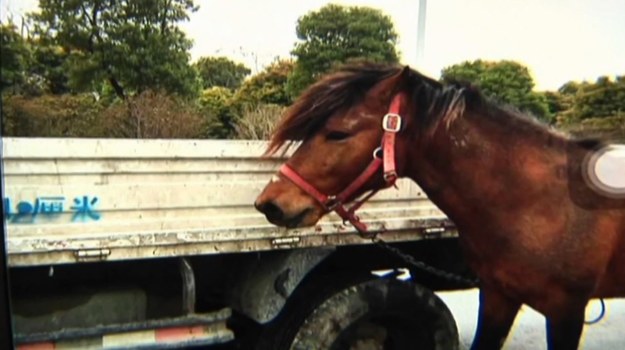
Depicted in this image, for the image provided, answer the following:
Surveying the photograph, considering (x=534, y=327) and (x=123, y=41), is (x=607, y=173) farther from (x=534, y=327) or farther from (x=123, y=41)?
(x=123, y=41)

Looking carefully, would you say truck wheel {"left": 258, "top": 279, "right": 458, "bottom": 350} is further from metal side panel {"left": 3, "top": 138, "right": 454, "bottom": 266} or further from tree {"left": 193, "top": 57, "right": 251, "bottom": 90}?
tree {"left": 193, "top": 57, "right": 251, "bottom": 90}

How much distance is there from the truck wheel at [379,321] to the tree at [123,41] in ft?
3.25

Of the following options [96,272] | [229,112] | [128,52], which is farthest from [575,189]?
[96,272]

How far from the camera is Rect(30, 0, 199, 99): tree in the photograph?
6.73ft

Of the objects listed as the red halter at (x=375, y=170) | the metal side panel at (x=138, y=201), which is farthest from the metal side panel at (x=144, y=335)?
the red halter at (x=375, y=170)

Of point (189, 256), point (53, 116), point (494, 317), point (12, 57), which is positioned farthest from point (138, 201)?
point (494, 317)

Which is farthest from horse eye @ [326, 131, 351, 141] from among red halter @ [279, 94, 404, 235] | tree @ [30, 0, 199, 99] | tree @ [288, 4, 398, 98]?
tree @ [30, 0, 199, 99]

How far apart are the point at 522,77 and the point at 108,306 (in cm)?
173

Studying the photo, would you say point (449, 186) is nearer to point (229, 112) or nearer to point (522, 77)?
point (522, 77)

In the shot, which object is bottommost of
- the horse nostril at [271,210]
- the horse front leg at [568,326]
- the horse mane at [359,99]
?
the horse front leg at [568,326]

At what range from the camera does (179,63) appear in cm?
222

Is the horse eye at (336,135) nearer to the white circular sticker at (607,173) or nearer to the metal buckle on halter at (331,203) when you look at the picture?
the metal buckle on halter at (331,203)

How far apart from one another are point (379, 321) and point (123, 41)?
4.88 ft

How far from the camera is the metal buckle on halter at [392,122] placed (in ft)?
7.34
